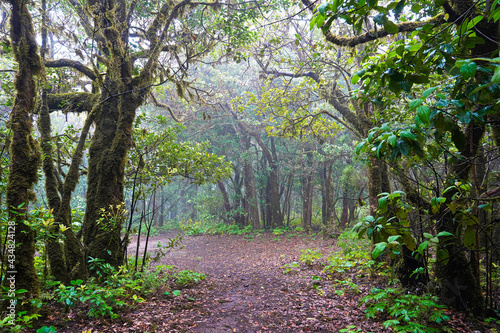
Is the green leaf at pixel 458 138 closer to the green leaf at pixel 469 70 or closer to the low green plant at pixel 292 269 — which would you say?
the green leaf at pixel 469 70

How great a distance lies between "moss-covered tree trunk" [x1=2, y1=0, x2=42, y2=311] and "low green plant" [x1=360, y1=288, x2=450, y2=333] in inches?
170

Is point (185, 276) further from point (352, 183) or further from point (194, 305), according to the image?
point (352, 183)

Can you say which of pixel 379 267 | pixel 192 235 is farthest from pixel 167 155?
pixel 192 235

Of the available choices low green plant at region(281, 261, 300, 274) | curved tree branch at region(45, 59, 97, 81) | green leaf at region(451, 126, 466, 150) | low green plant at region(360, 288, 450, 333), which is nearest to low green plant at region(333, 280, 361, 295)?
low green plant at region(360, 288, 450, 333)

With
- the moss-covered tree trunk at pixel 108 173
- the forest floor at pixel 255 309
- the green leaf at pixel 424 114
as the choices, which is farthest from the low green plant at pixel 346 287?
the moss-covered tree trunk at pixel 108 173

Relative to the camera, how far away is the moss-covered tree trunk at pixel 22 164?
320cm

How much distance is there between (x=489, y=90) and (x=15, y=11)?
17.6ft

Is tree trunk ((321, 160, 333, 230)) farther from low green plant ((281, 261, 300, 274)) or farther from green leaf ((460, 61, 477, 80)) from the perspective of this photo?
green leaf ((460, 61, 477, 80))

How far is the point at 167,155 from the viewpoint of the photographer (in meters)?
7.67

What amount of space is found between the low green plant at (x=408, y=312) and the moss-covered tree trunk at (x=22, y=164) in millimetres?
4310

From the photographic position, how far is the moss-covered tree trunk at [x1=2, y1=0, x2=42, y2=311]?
10.5 ft

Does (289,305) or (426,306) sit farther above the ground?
(426,306)

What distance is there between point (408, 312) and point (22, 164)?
205 inches

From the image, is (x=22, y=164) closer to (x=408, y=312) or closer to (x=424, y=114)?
(x=424, y=114)
